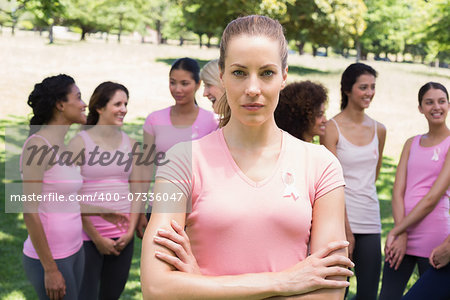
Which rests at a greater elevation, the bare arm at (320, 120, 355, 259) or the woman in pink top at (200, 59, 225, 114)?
the woman in pink top at (200, 59, 225, 114)

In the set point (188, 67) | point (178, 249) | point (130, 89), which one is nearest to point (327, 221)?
point (178, 249)

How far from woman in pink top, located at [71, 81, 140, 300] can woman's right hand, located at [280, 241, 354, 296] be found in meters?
2.52

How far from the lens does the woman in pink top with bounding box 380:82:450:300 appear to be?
3930 mm

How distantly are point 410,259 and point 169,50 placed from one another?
32.5 metres

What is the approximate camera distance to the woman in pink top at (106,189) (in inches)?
156

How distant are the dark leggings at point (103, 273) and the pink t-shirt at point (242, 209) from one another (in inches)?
95.2

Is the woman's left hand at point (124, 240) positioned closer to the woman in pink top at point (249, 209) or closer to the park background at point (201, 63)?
the park background at point (201, 63)


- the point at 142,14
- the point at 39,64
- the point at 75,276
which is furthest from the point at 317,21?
the point at 142,14

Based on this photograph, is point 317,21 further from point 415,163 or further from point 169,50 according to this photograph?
point 415,163

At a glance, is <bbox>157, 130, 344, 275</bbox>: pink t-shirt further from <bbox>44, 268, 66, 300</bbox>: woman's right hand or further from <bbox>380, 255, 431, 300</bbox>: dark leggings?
<bbox>380, 255, 431, 300</bbox>: dark leggings

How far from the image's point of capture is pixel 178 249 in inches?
68.9

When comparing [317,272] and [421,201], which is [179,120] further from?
[317,272]

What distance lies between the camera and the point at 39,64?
24688mm

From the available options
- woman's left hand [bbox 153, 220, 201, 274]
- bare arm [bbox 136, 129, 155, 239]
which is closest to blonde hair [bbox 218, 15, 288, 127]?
woman's left hand [bbox 153, 220, 201, 274]
